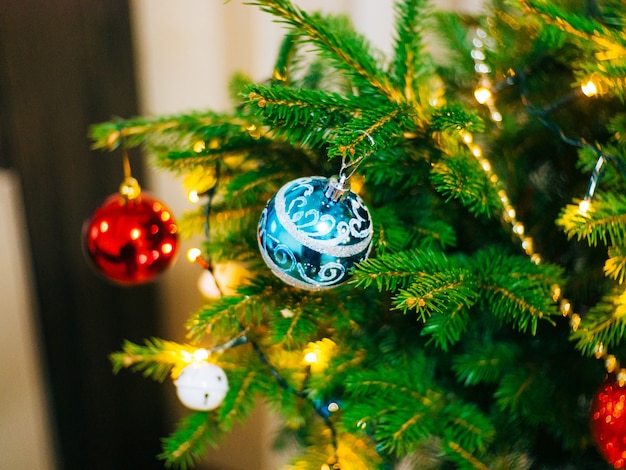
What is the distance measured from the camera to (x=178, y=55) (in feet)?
3.25

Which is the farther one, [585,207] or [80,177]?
[80,177]

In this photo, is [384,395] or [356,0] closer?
[384,395]

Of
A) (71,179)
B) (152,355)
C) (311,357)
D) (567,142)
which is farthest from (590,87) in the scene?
(71,179)

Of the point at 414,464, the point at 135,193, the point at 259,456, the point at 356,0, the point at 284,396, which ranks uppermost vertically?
the point at 356,0

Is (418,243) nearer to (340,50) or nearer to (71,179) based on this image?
(340,50)

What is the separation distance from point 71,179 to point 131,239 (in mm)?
372

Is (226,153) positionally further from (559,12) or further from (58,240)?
(58,240)

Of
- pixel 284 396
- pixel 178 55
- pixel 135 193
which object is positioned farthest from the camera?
pixel 178 55

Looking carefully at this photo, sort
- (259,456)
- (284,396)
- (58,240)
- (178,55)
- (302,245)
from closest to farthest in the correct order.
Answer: (302,245) → (284,396) → (58,240) → (178,55) → (259,456)

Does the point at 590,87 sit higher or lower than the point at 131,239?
higher

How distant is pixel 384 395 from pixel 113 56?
735 millimetres

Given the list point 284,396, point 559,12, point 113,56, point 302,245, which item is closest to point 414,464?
point 284,396

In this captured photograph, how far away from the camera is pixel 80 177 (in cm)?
86

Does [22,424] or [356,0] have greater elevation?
[356,0]
